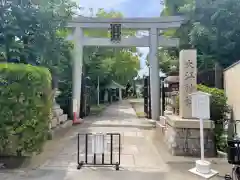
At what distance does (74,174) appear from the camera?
4832mm

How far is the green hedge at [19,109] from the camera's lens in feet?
17.0

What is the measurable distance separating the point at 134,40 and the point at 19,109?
33.9 feet

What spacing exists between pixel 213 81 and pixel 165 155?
4.98m

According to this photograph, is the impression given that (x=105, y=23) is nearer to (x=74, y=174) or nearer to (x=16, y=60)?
(x=16, y=60)

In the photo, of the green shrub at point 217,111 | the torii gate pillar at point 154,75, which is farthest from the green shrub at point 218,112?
the torii gate pillar at point 154,75

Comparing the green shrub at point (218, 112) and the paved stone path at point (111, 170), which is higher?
the green shrub at point (218, 112)

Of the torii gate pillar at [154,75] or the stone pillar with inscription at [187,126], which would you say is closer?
the stone pillar with inscription at [187,126]

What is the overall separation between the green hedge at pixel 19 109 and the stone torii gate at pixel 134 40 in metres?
8.54

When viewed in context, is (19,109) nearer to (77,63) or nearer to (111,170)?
(111,170)

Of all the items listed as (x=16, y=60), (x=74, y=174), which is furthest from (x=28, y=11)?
(x=74, y=174)

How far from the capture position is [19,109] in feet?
17.1

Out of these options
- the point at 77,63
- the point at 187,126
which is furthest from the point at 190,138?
the point at 77,63

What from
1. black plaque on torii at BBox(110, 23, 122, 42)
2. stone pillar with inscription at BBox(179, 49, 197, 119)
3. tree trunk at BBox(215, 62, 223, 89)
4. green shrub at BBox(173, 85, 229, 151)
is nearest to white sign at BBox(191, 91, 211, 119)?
stone pillar with inscription at BBox(179, 49, 197, 119)

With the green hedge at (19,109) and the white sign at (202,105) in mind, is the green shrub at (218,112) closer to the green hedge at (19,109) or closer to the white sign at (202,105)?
the white sign at (202,105)
